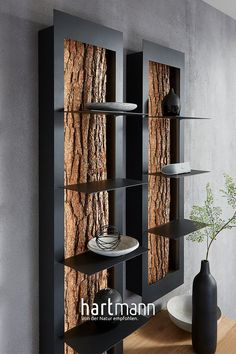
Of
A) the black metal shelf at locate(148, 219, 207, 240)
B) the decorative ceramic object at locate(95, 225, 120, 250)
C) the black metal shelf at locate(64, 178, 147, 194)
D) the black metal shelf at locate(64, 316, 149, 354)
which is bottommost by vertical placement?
the black metal shelf at locate(64, 316, 149, 354)

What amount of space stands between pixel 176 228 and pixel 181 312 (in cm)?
47

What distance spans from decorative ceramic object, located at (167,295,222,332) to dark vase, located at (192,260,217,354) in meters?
0.12

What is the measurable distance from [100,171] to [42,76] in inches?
19.0

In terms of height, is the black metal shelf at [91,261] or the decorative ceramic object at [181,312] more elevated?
the black metal shelf at [91,261]

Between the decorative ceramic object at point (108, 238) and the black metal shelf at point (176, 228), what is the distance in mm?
274

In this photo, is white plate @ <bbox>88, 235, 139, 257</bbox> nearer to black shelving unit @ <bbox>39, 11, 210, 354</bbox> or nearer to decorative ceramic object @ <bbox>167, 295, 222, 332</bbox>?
black shelving unit @ <bbox>39, 11, 210, 354</bbox>

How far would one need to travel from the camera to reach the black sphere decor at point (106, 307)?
1.47 meters

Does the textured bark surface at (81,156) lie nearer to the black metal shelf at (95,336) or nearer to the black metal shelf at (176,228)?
the black metal shelf at (95,336)

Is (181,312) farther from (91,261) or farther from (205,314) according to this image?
(91,261)

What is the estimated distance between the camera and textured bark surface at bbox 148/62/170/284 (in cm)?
184

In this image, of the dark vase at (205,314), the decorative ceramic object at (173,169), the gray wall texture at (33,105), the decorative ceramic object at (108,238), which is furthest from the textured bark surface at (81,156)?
the dark vase at (205,314)

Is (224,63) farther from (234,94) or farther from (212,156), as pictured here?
(212,156)

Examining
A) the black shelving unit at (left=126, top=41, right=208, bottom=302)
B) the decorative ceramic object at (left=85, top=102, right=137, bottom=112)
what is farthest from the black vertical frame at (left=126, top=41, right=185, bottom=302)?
the decorative ceramic object at (left=85, top=102, right=137, bottom=112)

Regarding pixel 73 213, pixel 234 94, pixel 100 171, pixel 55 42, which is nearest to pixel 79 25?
pixel 55 42
